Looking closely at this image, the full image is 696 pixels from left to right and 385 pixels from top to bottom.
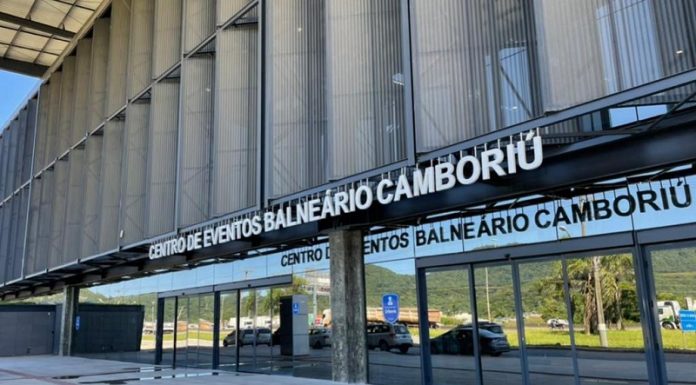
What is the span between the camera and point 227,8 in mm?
16594

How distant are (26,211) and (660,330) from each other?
33831 mm

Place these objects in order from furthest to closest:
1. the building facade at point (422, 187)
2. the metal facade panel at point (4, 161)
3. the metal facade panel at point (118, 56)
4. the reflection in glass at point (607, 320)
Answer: the metal facade panel at point (4, 161) < the metal facade panel at point (118, 56) < the reflection in glass at point (607, 320) < the building facade at point (422, 187)

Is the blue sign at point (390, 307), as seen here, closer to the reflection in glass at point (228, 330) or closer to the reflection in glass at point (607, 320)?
the reflection in glass at point (607, 320)

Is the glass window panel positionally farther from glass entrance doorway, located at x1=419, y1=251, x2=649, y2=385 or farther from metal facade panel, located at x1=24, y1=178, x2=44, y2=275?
metal facade panel, located at x1=24, y1=178, x2=44, y2=275

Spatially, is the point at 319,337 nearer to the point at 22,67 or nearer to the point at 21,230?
the point at 21,230

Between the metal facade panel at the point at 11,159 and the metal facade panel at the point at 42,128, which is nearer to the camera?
the metal facade panel at the point at 42,128

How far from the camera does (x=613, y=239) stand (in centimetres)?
968

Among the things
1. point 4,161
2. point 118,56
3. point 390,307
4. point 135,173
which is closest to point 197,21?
point 135,173

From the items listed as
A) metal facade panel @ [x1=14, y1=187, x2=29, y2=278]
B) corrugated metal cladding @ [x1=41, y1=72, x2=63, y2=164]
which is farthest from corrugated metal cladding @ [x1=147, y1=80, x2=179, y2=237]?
metal facade panel @ [x1=14, y1=187, x2=29, y2=278]

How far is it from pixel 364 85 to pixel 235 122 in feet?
17.4

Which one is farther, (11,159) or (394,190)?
(11,159)

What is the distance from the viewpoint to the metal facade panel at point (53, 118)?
3039 cm

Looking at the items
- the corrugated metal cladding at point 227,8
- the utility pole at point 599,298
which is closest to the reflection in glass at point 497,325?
the utility pole at point 599,298

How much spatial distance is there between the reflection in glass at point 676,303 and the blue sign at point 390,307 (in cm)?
543
